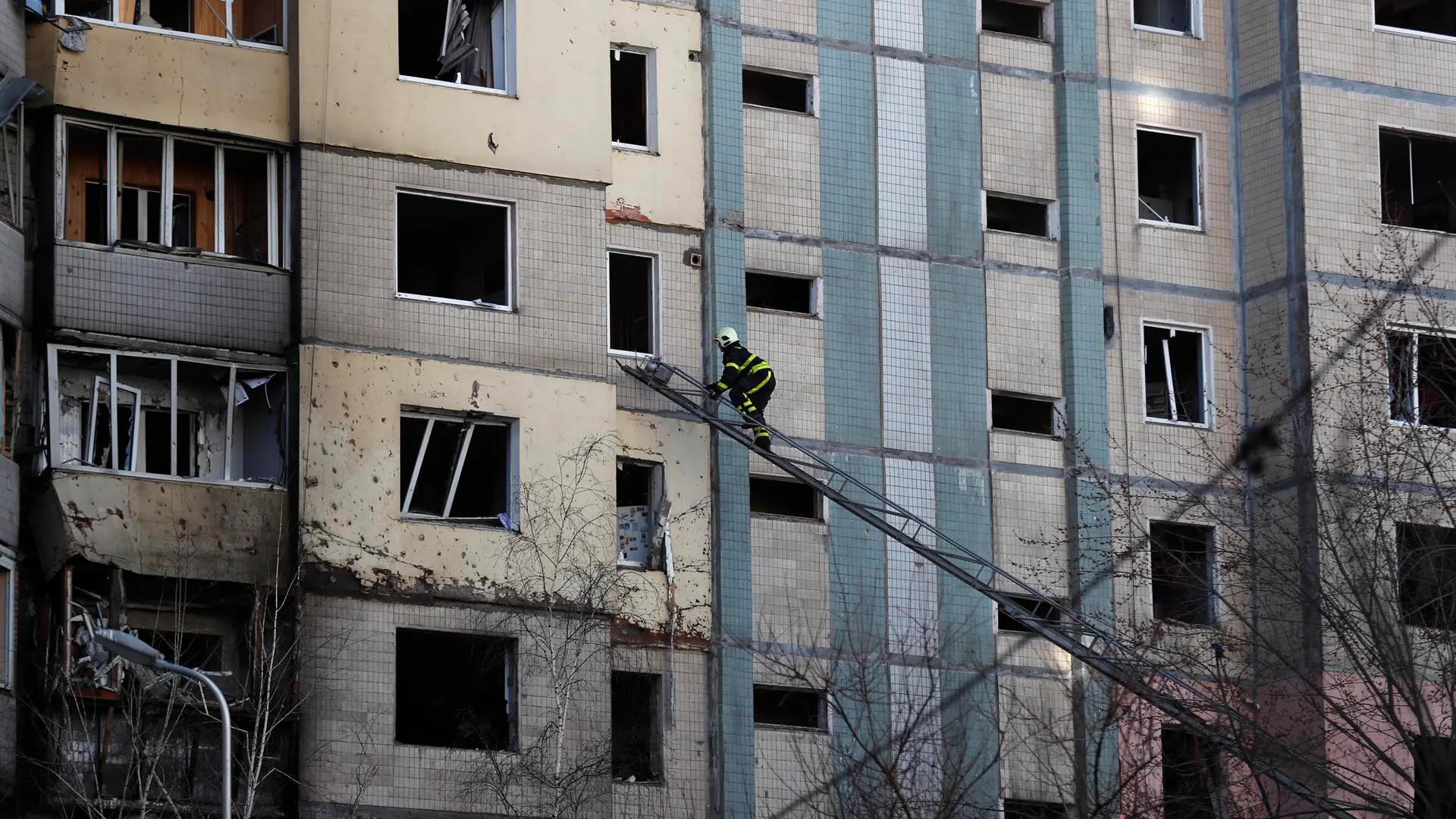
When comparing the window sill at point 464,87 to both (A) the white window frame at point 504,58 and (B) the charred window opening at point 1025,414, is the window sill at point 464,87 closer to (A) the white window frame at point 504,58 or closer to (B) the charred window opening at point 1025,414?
(A) the white window frame at point 504,58

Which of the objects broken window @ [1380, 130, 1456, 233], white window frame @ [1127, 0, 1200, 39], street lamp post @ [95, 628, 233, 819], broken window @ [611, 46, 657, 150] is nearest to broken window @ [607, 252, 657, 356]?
broken window @ [611, 46, 657, 150]

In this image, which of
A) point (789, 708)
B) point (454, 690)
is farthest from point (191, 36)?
point (789, 708)

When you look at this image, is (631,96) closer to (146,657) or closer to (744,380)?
(744,380)

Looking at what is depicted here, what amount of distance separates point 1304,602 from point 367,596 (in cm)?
1126

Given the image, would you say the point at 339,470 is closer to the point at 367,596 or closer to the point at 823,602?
the point at 367,596

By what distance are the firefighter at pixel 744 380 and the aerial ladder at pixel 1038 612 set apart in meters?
0.24

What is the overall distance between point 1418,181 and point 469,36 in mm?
15297

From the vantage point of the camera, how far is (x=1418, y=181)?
45781 millimetres

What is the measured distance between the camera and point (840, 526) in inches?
1587

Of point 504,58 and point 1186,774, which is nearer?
point 504,58

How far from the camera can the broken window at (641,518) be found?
1527 inches

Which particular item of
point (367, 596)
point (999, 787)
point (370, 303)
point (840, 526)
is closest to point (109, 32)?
point (370, 303)

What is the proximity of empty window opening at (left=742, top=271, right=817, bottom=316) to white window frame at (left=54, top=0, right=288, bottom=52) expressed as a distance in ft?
23.8


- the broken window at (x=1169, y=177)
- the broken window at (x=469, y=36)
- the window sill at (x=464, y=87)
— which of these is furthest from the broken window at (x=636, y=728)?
the broken window at (x=1169, y=177)
